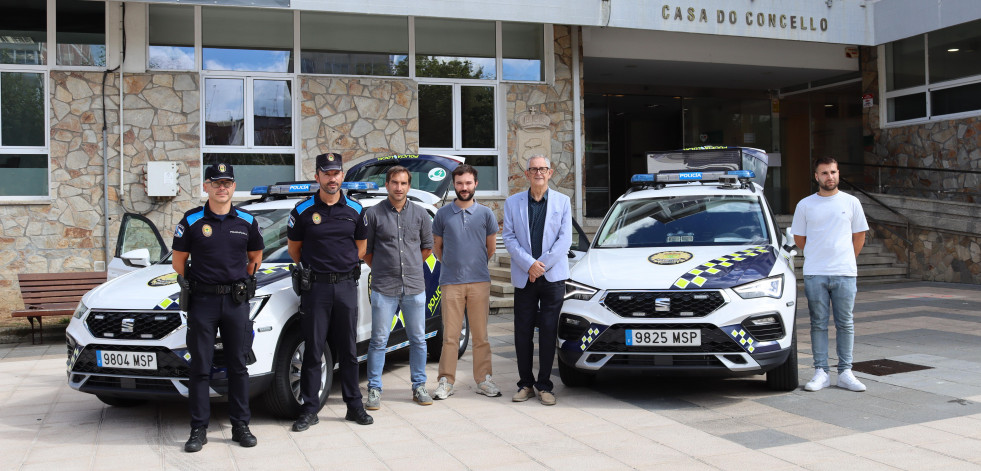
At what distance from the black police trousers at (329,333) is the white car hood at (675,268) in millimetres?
1861

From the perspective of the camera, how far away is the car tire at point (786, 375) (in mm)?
6395

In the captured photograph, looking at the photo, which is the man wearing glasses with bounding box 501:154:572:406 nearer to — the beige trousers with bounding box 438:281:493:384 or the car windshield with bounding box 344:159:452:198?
the beige trousers with bounding box 438:281:493:384

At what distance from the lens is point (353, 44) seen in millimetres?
13672

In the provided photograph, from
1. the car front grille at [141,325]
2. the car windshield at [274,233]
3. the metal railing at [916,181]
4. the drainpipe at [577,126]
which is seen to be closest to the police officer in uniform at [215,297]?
the car front grille at [141,325]

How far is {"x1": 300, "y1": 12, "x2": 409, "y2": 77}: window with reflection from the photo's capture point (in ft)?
44.2

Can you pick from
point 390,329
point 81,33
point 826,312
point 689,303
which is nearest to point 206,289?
point 390,329

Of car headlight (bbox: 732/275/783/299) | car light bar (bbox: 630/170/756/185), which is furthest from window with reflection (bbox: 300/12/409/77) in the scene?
car headlight (bbox: 732/275/783/299)

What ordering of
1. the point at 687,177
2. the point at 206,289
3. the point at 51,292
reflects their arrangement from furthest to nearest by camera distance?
the point at 51,292
the point at 687,177
the point at 206,289

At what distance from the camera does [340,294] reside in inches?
227

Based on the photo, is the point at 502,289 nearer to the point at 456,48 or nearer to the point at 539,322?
the point at 456,48

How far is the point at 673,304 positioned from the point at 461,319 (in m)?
1.67

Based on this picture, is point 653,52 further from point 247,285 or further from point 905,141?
point 247,285

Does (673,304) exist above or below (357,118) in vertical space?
below

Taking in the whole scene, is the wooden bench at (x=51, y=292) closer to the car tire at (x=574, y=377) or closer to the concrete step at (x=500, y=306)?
the concrete step at (x=500, y=306)
